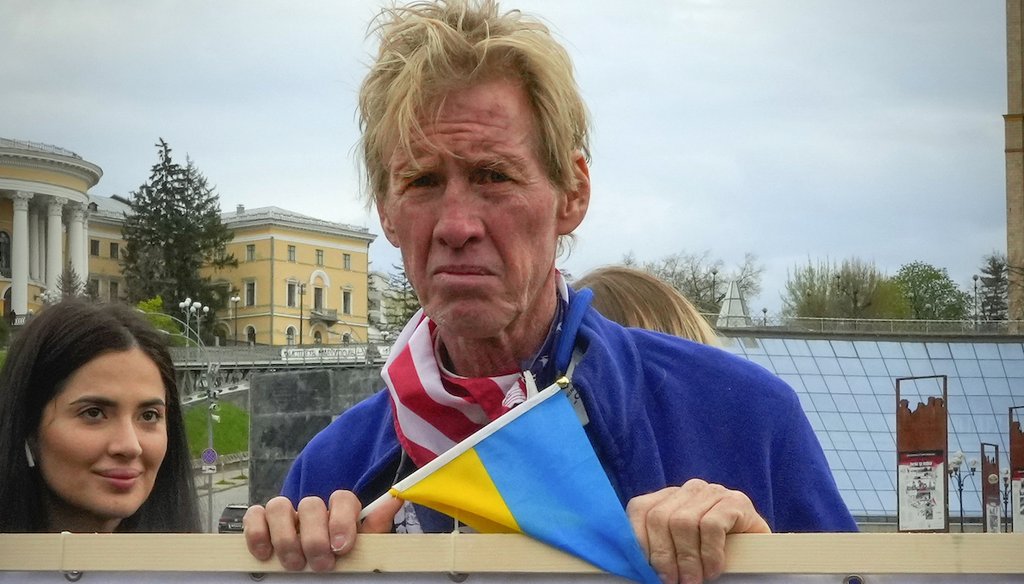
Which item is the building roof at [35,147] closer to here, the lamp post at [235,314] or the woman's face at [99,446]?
the lamp post at [235,314]

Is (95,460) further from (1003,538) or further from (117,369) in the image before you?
(1003,538)

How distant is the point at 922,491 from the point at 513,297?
15.1 metres

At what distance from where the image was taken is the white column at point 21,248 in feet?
217

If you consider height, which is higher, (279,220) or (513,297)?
(279,220)

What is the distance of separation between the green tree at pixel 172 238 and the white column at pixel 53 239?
4.22m

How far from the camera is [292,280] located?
83.9 metres

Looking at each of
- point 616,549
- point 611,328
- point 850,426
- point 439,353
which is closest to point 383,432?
point 439,353

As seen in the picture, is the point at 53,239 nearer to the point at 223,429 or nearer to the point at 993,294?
the point at 223,429

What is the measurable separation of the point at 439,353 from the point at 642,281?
238 cm

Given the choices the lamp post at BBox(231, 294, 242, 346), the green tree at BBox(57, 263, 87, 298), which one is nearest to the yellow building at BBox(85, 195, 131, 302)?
the lamp post at BBox(231, 294, 242, 346)

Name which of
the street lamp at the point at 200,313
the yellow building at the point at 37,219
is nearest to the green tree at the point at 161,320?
the street lamp at the point at 200,313

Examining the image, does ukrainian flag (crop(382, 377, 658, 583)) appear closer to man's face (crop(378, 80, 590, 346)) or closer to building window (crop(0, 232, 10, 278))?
man's face (crop(378, 80, 590, 346))

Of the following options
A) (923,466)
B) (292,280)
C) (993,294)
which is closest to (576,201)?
(923,466)

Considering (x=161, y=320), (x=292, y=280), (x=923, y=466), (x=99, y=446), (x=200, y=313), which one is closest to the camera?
(x=99, y=446)
